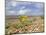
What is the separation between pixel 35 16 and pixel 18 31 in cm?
39

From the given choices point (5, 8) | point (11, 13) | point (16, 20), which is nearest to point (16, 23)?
point (16, 20)

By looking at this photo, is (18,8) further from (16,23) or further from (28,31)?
(28,31)

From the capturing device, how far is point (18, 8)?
179 cm

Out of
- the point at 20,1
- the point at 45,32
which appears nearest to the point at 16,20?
the point at 20,1

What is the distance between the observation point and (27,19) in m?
1.81

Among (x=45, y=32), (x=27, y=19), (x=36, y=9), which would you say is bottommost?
(x=45, y=32)

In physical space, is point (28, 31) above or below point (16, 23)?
below

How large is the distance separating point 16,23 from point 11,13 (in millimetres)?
189

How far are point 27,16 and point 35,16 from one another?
0.14 metres

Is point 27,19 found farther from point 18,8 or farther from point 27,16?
point 18,8

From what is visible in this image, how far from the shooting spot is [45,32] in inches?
72.4
